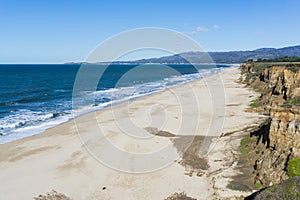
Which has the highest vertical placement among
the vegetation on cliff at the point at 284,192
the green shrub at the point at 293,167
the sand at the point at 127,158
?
the vegetation on cliff at the point at 284,192

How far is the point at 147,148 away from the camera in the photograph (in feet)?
59.9

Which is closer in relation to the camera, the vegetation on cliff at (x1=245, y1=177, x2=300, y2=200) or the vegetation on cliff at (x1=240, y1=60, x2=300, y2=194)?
the vegetation on cliff at (x1=245, y1=177, x2=300, y2=200)

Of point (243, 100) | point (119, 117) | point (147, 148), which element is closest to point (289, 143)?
point (147, 148)

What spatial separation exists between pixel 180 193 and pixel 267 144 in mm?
5677

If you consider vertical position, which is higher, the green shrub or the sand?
the green shrub

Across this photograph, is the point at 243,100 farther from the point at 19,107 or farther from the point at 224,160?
the point at 19,107

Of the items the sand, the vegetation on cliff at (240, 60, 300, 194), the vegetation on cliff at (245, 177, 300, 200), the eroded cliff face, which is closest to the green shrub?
the vegetation on cliff at (240, 60, 300, 194)

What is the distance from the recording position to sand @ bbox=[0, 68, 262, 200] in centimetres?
1293

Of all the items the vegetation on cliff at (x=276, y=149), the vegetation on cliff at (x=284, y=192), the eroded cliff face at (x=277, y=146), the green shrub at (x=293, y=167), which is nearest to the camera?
the vegetation on cliff at (x=284, y=192)

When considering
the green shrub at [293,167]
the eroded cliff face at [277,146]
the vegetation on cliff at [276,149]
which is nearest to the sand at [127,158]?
the vegetation on cliff at [276,149]

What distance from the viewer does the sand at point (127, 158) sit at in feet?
42.4

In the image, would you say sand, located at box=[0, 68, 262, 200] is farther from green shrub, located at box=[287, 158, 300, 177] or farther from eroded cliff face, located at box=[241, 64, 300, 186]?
green shrub, located at box=[287, 158, 300, 177]

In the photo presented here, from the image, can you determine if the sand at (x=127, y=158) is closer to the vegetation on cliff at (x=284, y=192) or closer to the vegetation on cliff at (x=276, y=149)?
the vegetation on cliff at (x=276, y=149)

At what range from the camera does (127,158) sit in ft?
54.7
